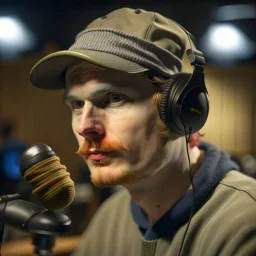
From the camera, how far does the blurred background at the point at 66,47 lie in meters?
1.14

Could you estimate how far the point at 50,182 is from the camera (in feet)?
3.05

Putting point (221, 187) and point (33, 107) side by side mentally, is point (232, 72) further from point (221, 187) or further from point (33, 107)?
point (33, 107)

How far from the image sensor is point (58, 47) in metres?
1.20

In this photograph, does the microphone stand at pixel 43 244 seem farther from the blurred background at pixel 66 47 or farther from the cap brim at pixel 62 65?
the cap brim at pixel 62 65

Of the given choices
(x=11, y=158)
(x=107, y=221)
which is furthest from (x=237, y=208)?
(x=11, y=158)

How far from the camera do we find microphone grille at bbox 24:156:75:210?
924 millimetres

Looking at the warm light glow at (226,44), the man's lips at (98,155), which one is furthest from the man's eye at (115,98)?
the warm light glow at (226,44)

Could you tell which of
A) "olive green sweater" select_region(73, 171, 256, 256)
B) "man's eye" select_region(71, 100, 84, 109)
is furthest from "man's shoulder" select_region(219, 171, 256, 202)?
"man's eye" select_region(71, 100, 84, 109)

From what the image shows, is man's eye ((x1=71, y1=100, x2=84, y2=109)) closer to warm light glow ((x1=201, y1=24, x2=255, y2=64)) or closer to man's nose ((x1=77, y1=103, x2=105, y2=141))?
man's nose ((x1=77, y1=103, x2=105, y2=141))

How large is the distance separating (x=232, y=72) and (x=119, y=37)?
31cm

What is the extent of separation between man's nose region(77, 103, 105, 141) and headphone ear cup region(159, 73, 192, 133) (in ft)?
0.44

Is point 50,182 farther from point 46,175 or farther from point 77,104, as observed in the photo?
point 77,104

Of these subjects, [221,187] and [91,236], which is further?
[91,236]

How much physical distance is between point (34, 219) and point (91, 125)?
22cm
